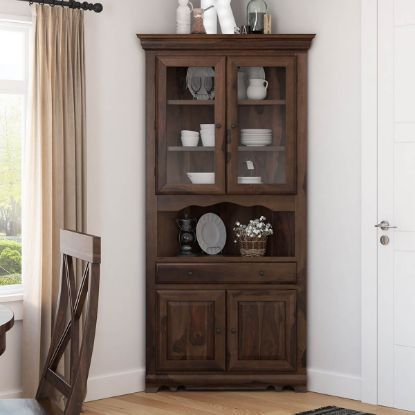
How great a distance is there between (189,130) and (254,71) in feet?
1.67

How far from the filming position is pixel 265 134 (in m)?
4.54

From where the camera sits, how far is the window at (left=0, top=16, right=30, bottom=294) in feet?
13.6

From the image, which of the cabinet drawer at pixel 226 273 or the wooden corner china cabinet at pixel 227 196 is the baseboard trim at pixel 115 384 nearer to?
the wooden corner china cabinet at pixel 227 196

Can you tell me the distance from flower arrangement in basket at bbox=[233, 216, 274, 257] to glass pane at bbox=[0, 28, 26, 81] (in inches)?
60.0

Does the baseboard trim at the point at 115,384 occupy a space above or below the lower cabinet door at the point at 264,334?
below

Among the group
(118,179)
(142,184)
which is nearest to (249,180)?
(142,184)

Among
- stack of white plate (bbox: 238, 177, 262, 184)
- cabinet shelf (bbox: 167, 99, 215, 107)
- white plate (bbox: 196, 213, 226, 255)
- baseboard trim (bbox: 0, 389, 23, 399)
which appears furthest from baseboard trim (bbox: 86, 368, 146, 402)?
cabinet shelf (bbox: 167, 99, 215, 107)

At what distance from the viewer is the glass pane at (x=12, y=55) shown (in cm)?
414

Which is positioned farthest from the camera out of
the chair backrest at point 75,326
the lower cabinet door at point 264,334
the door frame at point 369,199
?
the lower cabinet door at point 264,334

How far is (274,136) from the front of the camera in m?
4.54

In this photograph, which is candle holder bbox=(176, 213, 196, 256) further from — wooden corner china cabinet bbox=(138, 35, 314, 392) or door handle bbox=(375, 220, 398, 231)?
door handle bbox=(375, 220, 398, 231)

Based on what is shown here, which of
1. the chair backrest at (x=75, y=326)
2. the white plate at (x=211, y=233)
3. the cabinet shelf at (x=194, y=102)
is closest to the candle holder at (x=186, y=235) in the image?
→ the white plate at (x=211, y=233)

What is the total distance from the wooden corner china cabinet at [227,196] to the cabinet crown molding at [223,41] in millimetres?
20

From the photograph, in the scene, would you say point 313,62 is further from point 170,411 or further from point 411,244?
point 170,411
